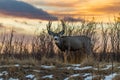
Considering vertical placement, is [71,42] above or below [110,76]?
→ above

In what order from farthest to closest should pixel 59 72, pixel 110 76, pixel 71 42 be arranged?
pixel 71 42 → pixel 59 72 → pixel 110 76

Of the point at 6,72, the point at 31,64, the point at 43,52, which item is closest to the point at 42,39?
the point at 43,52

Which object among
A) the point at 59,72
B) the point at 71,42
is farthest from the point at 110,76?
the point at 71,42

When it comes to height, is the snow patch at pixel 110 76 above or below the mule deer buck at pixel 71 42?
below

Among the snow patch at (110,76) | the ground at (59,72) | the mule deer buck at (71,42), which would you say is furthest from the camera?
the mule deer buck at (71,42)

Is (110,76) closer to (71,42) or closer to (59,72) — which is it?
Result: (59,72)

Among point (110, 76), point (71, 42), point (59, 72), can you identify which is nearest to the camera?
point (110, 76)

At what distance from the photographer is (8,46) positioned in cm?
1828

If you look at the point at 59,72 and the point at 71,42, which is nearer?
the point at 59,72

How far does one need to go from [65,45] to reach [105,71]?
808cm

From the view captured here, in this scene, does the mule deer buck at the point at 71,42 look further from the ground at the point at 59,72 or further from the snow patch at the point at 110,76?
the snow patch at the point at 110,76

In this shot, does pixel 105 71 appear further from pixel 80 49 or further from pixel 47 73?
pixel 80 49

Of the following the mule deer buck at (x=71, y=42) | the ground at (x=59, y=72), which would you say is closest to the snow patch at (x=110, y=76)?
the ground at (x=59, y=72)

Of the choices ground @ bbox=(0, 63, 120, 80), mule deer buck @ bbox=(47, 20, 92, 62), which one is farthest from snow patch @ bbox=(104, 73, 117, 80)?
mule deer buck @ bbox=(47, 20, 92, 62)
